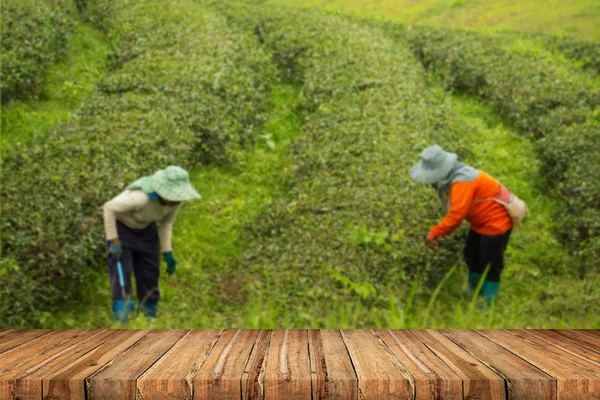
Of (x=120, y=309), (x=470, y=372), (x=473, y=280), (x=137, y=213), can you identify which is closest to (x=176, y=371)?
(x=470, y=372)

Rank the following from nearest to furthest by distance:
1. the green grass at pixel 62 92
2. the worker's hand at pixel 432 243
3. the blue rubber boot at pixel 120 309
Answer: the blue rubber boot at pixel 120 309
the worker's hand at pixel 432 243
the green grass at pixel 62 92

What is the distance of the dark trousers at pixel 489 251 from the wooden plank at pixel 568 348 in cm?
277

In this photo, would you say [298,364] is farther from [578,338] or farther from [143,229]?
[143,229]

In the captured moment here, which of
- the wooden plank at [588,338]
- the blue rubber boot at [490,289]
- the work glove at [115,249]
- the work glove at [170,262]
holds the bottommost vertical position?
the blue rubber boot at [490,289]

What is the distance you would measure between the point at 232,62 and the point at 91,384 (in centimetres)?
724

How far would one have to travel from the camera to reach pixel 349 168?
6.07 meters

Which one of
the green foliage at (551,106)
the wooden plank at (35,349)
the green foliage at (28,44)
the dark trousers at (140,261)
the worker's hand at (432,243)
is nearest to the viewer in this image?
the wooden plank at (35,349)

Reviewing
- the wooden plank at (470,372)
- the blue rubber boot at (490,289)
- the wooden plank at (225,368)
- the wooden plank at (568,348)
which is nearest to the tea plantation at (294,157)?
the blue rubber boot at (490,289)

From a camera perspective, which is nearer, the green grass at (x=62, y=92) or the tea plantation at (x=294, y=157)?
the tea plantation at (x=294, y=157)

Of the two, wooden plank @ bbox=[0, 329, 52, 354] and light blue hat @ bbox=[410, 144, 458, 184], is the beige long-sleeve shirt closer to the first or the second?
light blue hat @ bbox=[410, 144, 458, 184]

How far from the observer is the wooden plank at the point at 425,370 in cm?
147

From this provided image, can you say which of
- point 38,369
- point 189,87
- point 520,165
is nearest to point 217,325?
point 38,369

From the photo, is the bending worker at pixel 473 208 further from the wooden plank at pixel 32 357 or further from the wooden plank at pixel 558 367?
the wooden plank at pixel 32 357

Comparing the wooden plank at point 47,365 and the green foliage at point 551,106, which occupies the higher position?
the green foliage at point 551,106
